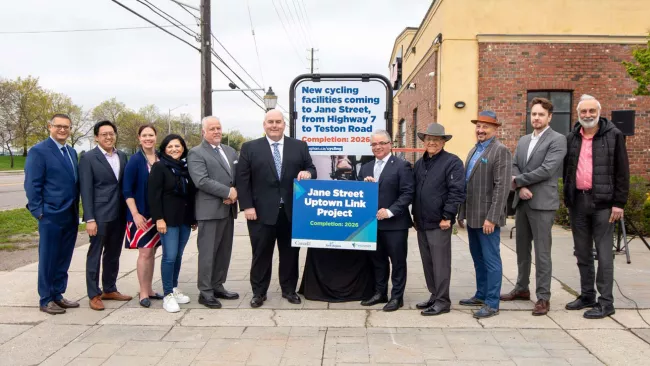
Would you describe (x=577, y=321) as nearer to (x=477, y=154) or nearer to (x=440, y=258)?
(x=440, y=258)

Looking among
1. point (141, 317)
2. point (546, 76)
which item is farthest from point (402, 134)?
point (141, 317)

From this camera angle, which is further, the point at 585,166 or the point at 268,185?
the point at 268,185

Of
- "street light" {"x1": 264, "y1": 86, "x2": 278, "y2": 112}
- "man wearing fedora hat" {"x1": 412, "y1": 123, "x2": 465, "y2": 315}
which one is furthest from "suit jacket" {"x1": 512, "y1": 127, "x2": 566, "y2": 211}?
"street light" {"x1": 264, "y1": 86, "x2": 278, "y2": 112}

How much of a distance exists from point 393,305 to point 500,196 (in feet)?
5.05

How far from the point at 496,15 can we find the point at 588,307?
848 centimetres

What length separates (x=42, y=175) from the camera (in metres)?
5.18

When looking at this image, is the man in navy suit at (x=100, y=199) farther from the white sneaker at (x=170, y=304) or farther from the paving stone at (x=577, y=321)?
the paving stone at (x=577, y=321)

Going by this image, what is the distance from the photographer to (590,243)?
17.4ft

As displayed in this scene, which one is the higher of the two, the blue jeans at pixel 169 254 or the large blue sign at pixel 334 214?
the large blue sign at pixel 334 214

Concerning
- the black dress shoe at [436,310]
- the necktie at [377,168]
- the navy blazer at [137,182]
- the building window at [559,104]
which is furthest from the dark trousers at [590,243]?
the building window at [559,104]

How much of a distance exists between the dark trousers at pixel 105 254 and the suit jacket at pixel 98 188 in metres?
0.12

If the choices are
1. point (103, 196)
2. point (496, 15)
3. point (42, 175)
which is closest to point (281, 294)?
point (103, 196)

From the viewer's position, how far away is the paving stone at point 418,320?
488 centimetres

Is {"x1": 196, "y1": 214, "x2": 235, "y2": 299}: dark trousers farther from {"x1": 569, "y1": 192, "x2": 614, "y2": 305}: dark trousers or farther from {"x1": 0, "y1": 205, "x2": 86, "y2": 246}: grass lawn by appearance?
{"x1": 0, "y1": 205, "x2": 86, "y2": 246}: grass lawn
